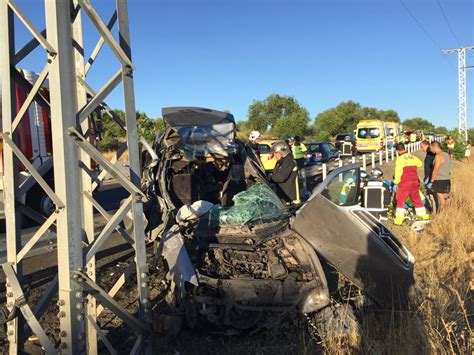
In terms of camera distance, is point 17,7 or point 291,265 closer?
point 17,7

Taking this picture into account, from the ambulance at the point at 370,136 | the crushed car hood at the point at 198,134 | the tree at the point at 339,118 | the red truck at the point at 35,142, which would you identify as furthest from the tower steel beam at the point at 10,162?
the tree at the point at 339,118

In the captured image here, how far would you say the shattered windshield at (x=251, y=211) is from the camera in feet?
15.9

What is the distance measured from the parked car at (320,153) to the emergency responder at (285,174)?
43.7 feet

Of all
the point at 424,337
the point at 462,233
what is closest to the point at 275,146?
the point at 462,233

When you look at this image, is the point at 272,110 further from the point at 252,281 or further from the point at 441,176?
the point at 252,281

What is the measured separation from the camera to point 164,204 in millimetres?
5496

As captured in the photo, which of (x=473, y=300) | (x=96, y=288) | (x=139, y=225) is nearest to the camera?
(x=96, y=288)

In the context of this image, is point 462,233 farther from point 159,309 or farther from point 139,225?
point 139,225

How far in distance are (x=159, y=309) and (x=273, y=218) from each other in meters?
1.59

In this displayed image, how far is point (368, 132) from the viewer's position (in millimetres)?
33969

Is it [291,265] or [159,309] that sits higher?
[291,265]

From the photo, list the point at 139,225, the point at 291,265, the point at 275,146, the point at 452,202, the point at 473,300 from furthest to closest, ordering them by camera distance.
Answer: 1. the point at 452,202
2. the point at 275,146
3. the point at 473,300
4. the point at 291,265
5. the point at 139,225

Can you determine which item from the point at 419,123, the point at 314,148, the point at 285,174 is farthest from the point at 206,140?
the point at 419,123

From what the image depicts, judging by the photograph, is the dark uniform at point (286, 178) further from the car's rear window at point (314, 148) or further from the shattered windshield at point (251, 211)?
the car's rear window at point (314, 148)
